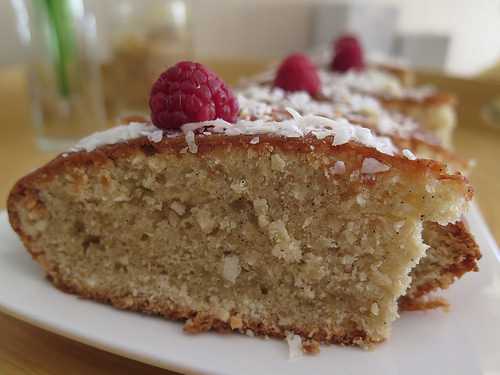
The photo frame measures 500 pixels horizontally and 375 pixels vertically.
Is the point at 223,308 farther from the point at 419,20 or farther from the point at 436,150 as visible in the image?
the point at 419,20

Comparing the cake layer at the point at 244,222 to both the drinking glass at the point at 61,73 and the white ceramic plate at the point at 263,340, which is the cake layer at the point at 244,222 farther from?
the drinking glass at the point at 61,73

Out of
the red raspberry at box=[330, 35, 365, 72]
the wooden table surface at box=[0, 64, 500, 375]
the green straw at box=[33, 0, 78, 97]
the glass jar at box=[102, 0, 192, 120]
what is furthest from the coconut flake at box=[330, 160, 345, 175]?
the glass jar at box=[102, 0, 192, 120]

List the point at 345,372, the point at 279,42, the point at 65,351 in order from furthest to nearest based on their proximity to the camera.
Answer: the point at 279,42 < the point at 65,351 < the point at 345,372

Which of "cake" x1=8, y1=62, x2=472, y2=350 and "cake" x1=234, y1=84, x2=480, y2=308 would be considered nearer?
"cake" x1=8, y1=62, x2=472, y2=350

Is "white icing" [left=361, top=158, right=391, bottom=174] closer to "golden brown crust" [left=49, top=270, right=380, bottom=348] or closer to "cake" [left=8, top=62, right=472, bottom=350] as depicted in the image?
"cake" [left=8, top=62, right=472, bottom=350]

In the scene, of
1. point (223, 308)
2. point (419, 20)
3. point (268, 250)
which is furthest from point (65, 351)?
point (419, 20)

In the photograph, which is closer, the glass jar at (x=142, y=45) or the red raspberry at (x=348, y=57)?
the red raspberry at (x=348, y=57)

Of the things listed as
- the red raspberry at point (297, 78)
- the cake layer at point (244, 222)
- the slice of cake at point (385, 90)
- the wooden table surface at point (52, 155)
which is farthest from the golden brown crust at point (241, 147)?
the slice of cake at point (385, 90)
